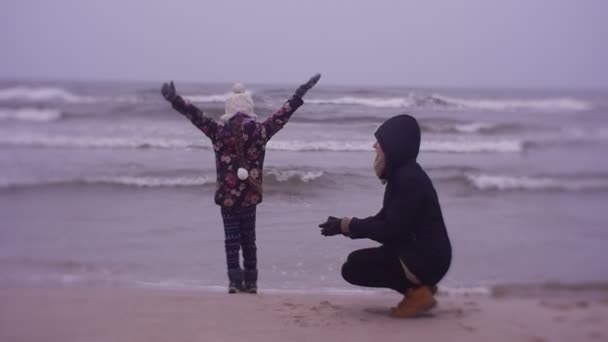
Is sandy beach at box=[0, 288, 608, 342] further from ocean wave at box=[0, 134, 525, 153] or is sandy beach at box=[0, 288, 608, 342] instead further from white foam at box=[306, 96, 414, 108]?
ocean wave at box=[0, 134, 525, 153]

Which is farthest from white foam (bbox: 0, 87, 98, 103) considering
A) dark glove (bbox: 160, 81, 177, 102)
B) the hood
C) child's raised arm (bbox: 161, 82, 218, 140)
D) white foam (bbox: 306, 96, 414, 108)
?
the hood

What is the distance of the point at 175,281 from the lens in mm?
5461

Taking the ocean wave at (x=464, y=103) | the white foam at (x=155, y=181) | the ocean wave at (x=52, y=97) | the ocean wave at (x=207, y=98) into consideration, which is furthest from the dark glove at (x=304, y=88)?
the ocean wave at (x=52, y=97)

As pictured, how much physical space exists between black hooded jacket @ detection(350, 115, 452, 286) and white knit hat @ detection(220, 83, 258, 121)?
127 centimetres

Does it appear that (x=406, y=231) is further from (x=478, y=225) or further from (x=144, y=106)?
(x=144, y=106)

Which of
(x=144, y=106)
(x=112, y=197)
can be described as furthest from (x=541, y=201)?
(x=144, y=106)

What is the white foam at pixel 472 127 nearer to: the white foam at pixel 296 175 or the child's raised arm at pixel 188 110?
the white foam at pixel 296 175

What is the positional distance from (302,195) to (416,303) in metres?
5.46

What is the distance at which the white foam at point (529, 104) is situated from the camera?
1423cm

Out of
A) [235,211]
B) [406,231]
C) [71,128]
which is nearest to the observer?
[406,231]

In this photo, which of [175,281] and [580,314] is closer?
[580,314]

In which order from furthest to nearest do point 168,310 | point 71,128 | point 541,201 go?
point 71,128 < point 541,201 < point 168,310

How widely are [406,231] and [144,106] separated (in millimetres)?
16900

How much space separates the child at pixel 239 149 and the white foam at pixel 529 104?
10.5 meters
